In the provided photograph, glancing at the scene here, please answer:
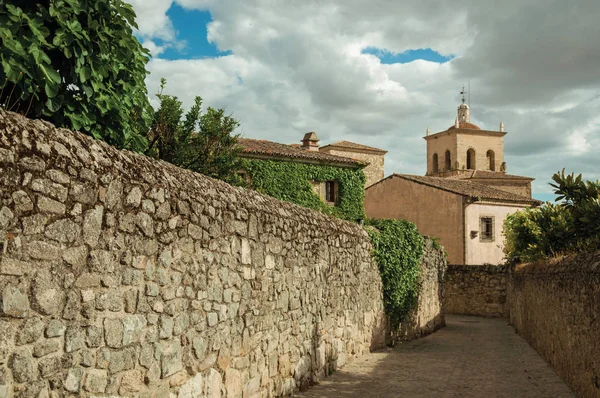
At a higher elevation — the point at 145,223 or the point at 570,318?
the point at 145,223

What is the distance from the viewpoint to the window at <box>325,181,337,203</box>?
2830cm

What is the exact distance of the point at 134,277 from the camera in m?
4.58

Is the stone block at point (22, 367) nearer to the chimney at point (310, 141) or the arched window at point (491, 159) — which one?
the chimney at point (310, 141)

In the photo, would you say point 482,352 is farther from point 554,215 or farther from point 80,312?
point 80,312

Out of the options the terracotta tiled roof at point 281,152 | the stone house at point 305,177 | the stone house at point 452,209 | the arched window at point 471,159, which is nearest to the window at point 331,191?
the stone house at point 305,177

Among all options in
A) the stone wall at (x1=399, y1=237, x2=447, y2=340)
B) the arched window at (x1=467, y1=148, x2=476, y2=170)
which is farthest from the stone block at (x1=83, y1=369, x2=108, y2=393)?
the arched window at (x1=467, y1=148, x2=476, y2=170)

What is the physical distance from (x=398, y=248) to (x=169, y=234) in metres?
10.2

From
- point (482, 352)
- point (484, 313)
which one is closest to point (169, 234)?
point (482, 352)

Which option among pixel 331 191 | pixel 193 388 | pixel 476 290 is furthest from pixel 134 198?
pixel 476 290

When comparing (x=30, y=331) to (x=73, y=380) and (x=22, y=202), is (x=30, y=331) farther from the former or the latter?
(x=22, y=202)

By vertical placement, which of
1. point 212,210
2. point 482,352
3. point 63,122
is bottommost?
point 482,352

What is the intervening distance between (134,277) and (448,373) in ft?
26.0

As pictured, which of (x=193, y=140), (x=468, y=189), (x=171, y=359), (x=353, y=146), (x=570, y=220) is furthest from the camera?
(x=353, y=146)

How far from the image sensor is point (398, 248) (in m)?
14.7
